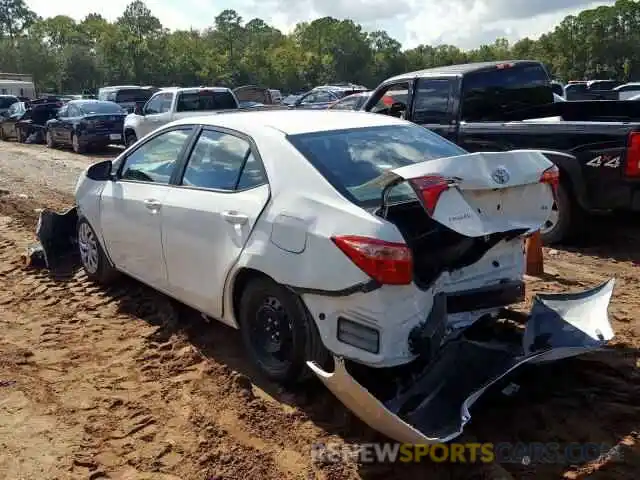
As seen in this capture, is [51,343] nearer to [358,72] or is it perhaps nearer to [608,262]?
[608,262]

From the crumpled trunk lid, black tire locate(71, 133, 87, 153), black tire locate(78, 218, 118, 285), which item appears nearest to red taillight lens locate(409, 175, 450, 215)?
the crumpled trunk lid

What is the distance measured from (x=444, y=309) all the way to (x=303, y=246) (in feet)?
2.71

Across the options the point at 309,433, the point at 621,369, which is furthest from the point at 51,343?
the point at 621,369

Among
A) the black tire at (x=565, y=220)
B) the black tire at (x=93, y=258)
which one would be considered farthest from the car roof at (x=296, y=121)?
the black tire at (x=565, y=220)

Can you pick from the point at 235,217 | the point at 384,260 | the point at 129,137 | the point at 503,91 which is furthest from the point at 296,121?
the point at 129,137

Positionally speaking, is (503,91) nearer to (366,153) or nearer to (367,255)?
(366,153)

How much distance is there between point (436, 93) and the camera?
807cm

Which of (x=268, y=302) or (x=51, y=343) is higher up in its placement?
(x=268, y=302)

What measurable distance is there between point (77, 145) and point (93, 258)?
13.7 meters

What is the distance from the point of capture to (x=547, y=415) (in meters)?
3.58

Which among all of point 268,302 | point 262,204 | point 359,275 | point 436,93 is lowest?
point 268,302

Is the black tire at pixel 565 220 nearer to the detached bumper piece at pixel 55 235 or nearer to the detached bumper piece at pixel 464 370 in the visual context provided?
the detached bumper piece at pixel 464 370

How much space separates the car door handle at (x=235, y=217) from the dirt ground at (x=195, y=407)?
991 millimetres

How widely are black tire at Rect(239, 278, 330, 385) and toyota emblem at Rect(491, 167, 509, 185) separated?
1249 millimetres
